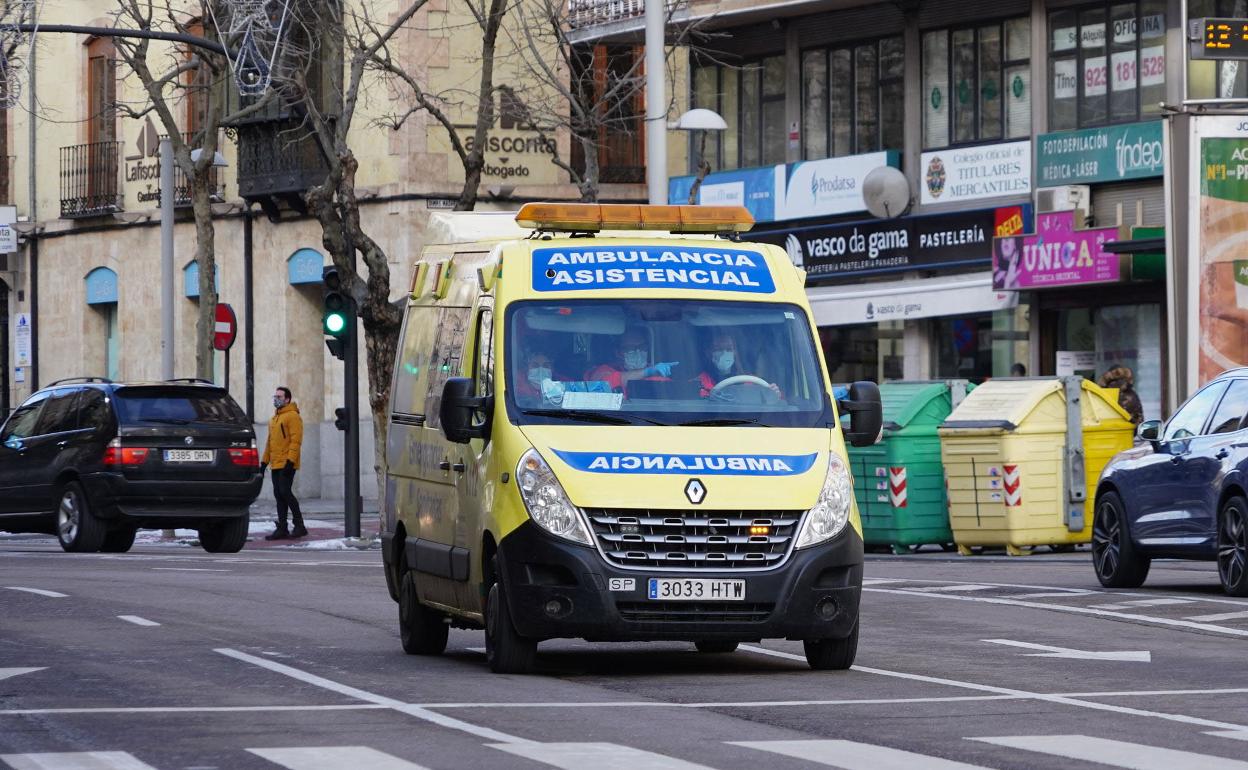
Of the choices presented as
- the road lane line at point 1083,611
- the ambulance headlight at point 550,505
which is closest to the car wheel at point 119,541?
the road lane line at point 1083,611

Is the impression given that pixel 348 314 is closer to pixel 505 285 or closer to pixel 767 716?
pixel 505 285

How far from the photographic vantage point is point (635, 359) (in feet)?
43.7

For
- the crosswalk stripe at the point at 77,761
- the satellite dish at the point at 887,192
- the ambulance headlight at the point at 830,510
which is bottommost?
the crosswalk stripe at the point at 77,761

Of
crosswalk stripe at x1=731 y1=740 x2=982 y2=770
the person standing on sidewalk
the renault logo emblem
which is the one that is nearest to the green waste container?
the person standing on sidewalk

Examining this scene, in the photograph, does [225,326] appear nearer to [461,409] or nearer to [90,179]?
[90,179]

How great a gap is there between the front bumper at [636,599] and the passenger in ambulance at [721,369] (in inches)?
40.0

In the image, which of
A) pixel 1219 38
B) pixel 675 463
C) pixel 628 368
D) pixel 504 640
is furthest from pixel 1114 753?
pixel 1219 38

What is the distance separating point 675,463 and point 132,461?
15613mm

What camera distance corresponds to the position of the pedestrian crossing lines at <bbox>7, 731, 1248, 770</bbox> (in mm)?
9133

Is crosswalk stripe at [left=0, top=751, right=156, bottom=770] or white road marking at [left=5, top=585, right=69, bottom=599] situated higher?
crosswalk stripe at [left=0, top=751, right=156, bottom=770]

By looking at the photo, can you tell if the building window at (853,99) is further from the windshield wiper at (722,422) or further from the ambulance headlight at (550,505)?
the ambulance headlight at (550,505)

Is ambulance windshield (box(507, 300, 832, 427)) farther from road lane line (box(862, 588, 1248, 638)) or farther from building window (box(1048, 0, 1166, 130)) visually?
building window (box(1048, 0, 1166, 130))

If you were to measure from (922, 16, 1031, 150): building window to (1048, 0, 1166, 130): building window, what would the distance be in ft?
1.93

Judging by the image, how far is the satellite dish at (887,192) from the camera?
124ft
